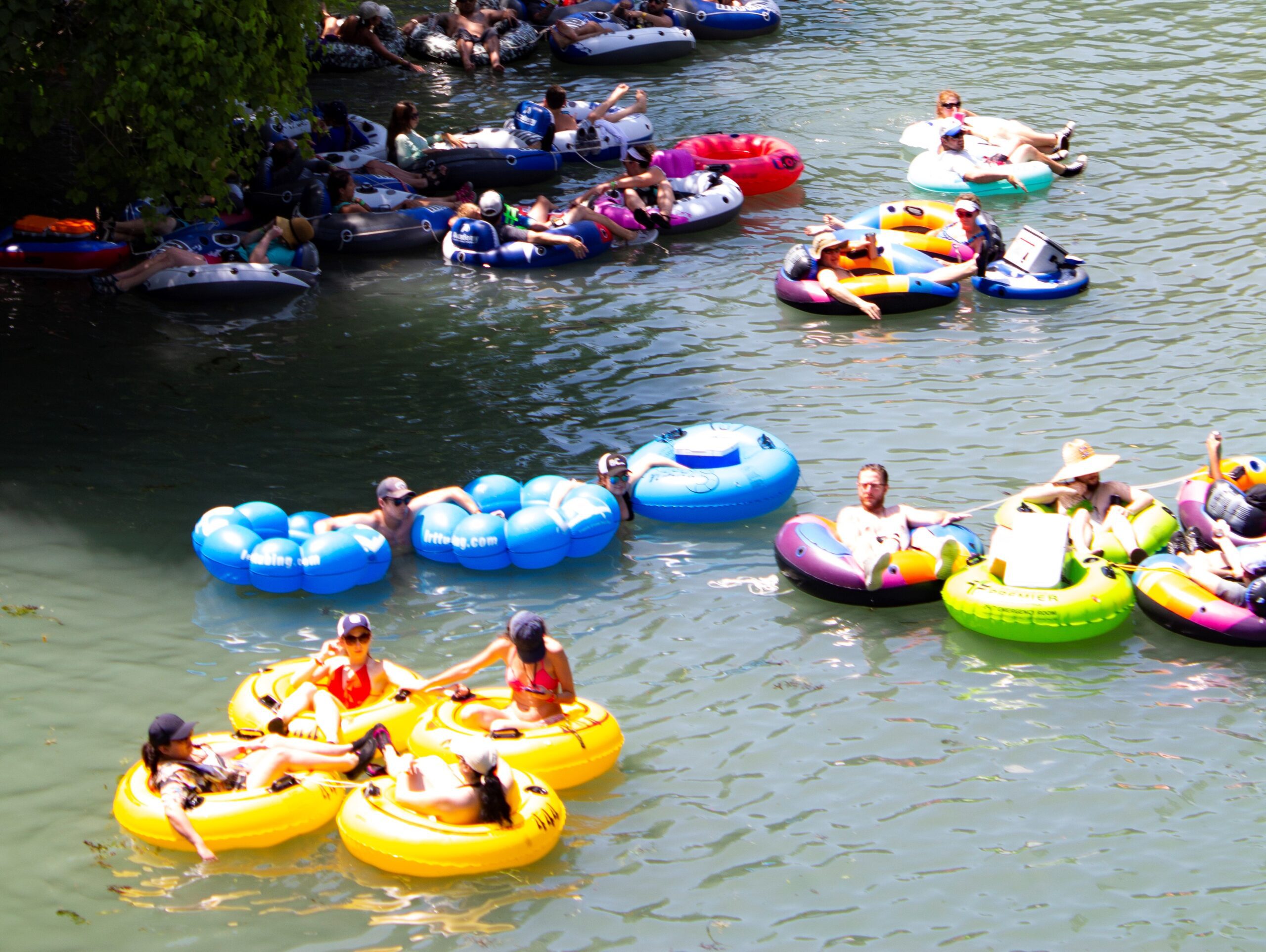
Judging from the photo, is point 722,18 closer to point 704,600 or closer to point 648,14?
point 648,14

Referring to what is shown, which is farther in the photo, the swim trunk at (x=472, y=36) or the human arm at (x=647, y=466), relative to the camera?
the swim trunk at (x=472, y=36)

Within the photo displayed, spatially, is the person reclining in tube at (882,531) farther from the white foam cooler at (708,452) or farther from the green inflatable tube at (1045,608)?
the white foam cooler at (708,452)

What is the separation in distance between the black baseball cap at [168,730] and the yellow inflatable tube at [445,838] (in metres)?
1.06

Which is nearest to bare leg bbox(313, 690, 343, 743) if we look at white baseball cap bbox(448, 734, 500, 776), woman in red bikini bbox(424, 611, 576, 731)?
woman in red bikini bbox(424, 611, 576, 731)

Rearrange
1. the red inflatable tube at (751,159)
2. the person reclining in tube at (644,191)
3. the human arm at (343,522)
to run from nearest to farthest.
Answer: the human arm at (343,522), the person reclining in tube at (644,191), the red inflatable tube at (751,159)

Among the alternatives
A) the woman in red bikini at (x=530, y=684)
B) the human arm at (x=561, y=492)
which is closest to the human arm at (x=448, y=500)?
the human arm at (x=561, y=492)

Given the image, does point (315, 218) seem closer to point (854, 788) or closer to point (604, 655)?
point (604, 655)

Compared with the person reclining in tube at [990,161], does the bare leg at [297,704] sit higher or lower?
lower

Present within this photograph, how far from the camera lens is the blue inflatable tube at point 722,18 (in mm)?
25156

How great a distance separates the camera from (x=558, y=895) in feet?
25.5

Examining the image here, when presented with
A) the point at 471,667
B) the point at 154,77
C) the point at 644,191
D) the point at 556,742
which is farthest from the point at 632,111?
the point at 556,742

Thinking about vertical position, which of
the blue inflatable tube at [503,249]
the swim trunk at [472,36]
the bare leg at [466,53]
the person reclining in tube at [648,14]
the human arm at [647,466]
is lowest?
the human arm at [647,466]

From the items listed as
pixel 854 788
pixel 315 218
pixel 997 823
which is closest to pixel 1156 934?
pixel 997 823

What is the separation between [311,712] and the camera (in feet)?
29.6
